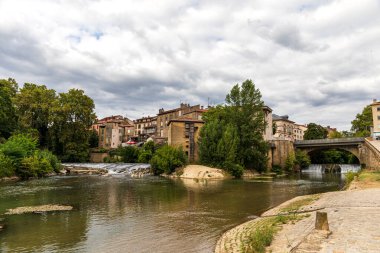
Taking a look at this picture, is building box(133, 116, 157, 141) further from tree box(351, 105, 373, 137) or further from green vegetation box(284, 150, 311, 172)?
tree box(351, 105, 373, 137)

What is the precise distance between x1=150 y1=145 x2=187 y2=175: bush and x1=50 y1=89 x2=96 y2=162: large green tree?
3144 centimetres

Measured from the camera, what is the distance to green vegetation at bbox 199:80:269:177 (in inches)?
1834

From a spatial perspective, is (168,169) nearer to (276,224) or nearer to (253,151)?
(253,151)

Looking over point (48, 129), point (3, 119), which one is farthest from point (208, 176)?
point (48, 129)

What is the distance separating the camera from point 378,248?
26.5ft

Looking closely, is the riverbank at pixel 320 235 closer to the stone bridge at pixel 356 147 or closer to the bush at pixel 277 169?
the stone bridge at pixel 356 147

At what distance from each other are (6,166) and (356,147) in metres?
59.4

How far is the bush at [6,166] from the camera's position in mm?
36216

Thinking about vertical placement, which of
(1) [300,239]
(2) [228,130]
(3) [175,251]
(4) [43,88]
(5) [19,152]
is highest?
(4) [43,88]

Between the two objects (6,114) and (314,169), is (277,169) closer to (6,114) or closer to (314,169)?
(314,169)

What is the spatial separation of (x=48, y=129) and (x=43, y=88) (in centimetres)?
998

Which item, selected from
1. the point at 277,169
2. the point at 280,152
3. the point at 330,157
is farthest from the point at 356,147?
the point at 330,157

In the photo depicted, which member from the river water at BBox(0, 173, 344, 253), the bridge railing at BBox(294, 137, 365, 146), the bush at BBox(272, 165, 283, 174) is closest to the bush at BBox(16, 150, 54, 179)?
the river water at BBox(0, 173, 344, 253)

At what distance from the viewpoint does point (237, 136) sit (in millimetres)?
48656
